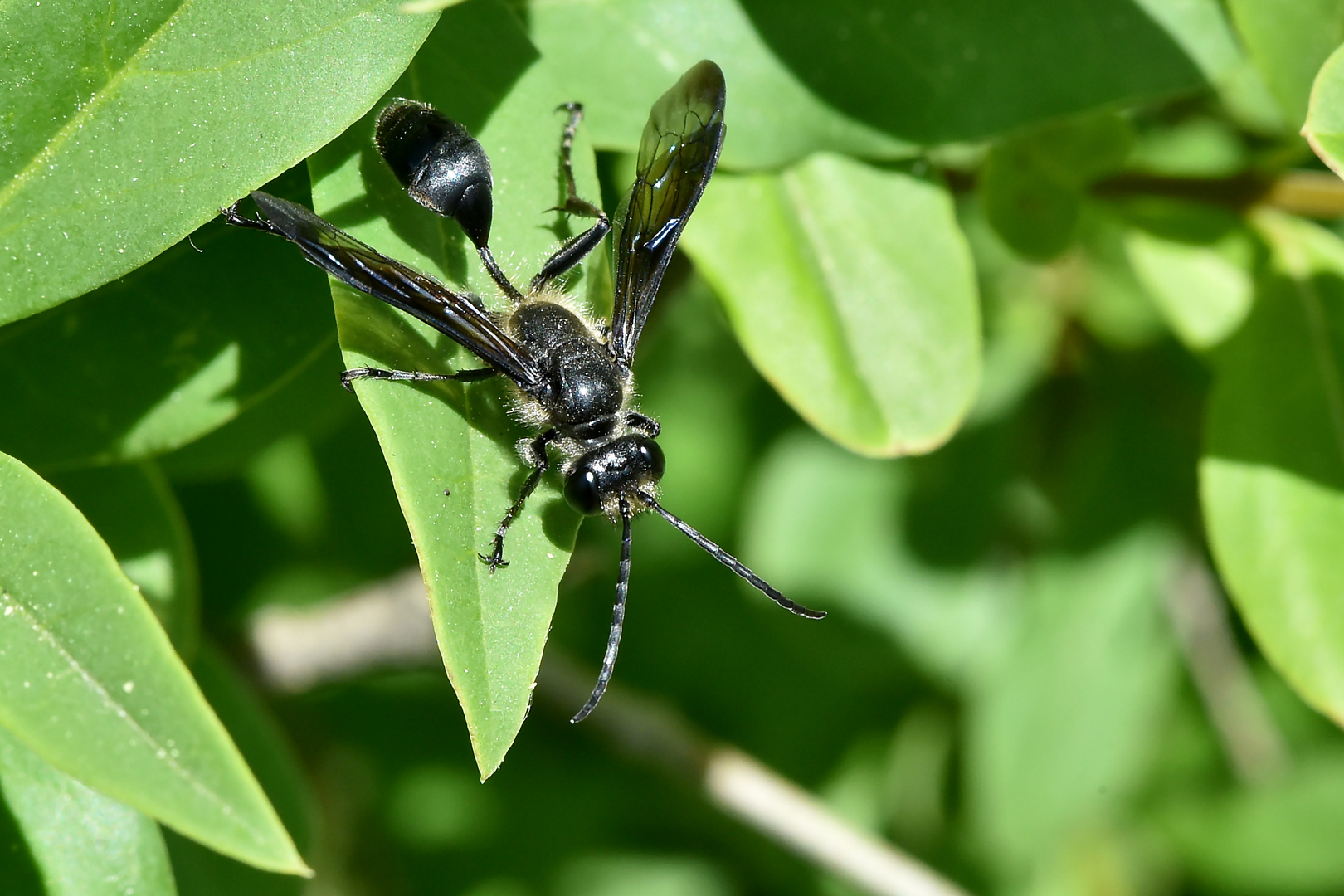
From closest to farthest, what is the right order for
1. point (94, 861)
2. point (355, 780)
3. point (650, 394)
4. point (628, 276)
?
point (94, 861), point (628, 276), point (355, 780), point (650, 394)

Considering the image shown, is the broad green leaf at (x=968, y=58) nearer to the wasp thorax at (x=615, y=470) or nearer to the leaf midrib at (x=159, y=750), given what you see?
the wasp thorax at (x=615, y=470)

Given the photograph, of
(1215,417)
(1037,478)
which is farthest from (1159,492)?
(1215,417)

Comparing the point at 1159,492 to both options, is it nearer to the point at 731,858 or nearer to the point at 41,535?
the point at 731,858

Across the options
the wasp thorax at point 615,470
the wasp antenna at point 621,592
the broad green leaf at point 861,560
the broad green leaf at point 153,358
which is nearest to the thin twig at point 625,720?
the wasp antenna at point 621,592

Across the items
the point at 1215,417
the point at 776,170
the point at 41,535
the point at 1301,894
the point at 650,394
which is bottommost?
the point at 1301,894

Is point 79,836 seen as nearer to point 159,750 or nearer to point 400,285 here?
point 159,750

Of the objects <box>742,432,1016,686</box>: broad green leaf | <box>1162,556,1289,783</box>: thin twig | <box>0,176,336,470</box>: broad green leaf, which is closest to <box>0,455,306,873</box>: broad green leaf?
<box>0,176,336,470</box>: broad green leaf

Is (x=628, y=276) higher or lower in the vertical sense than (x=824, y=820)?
A: higher
